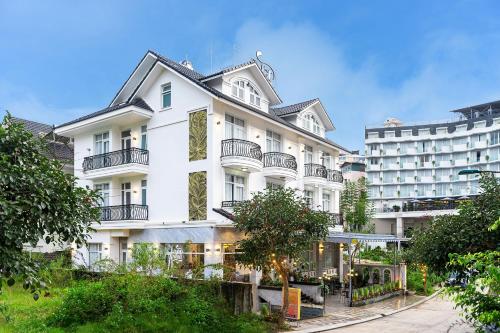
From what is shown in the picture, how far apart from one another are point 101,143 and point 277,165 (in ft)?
32.6

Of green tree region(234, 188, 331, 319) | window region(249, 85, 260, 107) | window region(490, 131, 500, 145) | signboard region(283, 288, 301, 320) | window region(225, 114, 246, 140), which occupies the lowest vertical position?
signboard region(283, 288, 301, 320)

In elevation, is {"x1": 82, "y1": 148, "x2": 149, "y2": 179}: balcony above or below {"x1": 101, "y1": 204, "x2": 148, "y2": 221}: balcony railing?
above

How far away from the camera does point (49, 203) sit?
6441mm

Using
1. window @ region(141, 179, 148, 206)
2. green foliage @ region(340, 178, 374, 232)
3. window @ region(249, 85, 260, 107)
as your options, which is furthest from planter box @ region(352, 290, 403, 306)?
green foliage @ region(340, 178, 374, 232)

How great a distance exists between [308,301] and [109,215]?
1108 centimetres

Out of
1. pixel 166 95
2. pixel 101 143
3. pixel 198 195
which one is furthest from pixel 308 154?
pixel 101 143

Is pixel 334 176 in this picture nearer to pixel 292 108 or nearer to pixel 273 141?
pixel 292 108

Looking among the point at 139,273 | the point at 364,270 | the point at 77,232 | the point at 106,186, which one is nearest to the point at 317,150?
the point at 364,270

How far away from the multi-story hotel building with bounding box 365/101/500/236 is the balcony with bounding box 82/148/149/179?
5251cm

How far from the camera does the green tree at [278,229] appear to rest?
1497 centimetres

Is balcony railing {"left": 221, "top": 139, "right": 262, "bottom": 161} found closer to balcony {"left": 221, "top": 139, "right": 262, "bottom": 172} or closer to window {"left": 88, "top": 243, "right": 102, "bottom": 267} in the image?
balcony {"left": 221, "top": 139, "right": 262, "bottom": 172}

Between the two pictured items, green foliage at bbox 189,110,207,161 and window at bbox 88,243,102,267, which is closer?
green foliage at bbox 189,110,207,161

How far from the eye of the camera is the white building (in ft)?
68.7

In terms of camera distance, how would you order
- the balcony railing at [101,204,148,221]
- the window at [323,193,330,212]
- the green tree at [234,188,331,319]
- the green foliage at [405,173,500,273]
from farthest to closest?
1. the window at [323,193,330,212]
2. the balcony railing at [101,204,148,221]
3. the green tree at [234,188,331,319]
4. the green foliage at [405,173,500,273]
